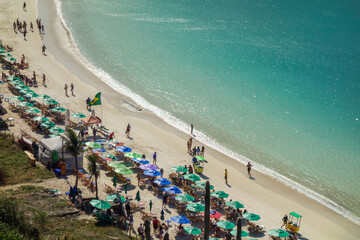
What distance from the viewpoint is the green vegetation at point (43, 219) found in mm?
20859

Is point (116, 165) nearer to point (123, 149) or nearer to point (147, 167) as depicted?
point (147, 167)

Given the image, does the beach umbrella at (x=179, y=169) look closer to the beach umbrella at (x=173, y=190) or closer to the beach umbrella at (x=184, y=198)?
the beach umbrella at (x=173, y=190)

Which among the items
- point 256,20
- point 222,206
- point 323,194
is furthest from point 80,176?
point 256,20

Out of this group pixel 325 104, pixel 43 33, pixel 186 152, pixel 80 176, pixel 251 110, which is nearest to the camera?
pixel 80 176

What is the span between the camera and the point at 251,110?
50094 millimetres

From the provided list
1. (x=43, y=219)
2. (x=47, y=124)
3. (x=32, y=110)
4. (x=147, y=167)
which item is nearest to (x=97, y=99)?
(x=32, y=110)

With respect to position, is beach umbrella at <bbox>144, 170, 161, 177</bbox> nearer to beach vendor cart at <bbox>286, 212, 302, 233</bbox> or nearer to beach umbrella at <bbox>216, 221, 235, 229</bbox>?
beach umbrella at <bbox>216, 221, 235, 229</bbox>

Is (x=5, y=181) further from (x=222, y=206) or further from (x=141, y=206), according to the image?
(x=222, y=206)

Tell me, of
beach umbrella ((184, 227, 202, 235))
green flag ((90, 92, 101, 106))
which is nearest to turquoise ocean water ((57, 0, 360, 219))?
green flag ((90, 92, 101, 106))

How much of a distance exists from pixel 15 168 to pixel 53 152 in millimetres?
2730

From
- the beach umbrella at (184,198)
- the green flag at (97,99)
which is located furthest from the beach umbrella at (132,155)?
the green flag at (97,99)

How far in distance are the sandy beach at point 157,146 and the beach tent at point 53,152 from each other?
1.81 m

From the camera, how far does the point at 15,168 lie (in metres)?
29.7

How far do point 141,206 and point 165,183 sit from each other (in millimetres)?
2656
